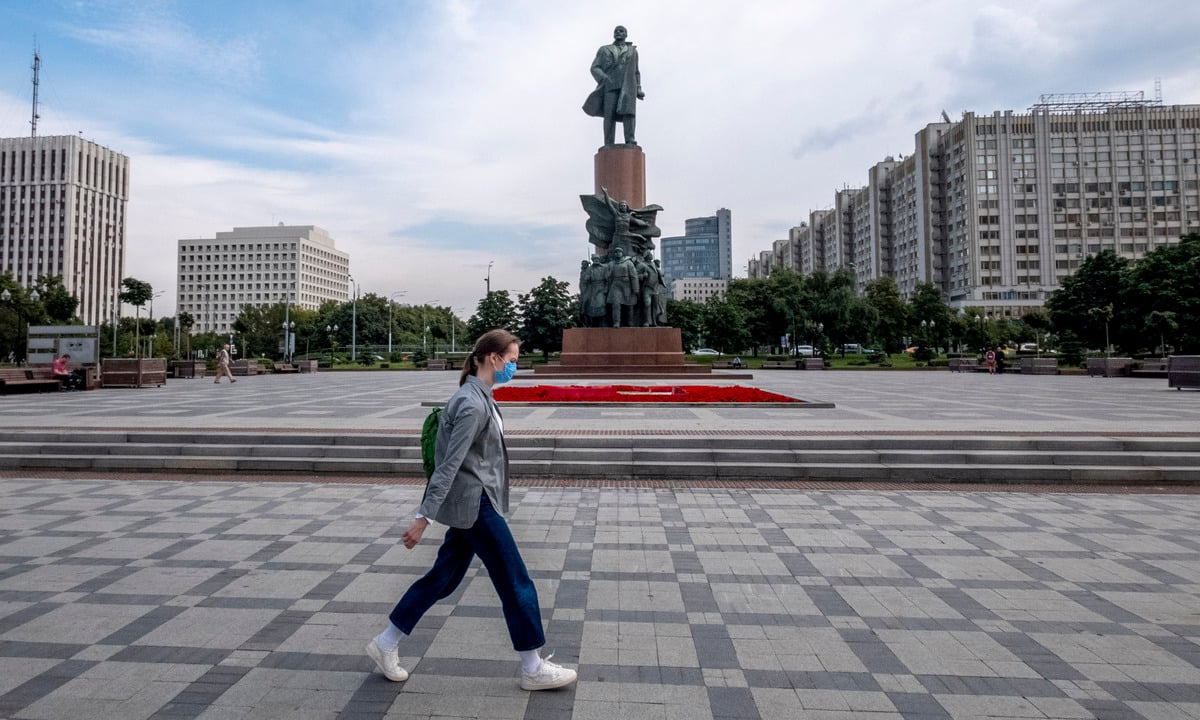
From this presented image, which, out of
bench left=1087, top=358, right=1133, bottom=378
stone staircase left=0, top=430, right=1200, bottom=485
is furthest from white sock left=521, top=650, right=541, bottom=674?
bench left=1087, top=358, right=1133, bottom=378

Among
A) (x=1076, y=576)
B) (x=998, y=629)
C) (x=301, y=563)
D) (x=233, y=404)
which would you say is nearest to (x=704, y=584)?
(x=998, y=629)

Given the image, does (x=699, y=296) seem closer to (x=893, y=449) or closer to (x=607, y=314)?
(x=607, y=314)

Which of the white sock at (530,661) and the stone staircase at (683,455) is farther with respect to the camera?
the stone staircase at (683,455)

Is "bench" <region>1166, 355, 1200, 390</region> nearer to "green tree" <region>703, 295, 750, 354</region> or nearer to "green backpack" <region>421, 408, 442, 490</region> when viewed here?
"green backpack" <region>421, 408, 442, 490</region>

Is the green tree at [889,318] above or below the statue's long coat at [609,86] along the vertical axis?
below

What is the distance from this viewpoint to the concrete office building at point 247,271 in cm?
13550

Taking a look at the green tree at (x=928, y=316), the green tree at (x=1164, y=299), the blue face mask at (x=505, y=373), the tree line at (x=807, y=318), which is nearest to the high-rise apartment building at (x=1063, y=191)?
the tree line at (x=807, y=318)

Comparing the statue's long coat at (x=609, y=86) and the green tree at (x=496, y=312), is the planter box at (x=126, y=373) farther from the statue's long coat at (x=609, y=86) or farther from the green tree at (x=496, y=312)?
the green tree at (x=496, y=312)

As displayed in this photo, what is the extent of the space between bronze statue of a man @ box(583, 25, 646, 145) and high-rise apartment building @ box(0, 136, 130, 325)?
90.7 metres

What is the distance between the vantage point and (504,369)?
3330mm

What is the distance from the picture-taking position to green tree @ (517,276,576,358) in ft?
176

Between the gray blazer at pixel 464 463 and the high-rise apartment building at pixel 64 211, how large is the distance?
11123cm

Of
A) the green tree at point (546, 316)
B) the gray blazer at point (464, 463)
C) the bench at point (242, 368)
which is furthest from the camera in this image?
the green tree at point (546, 316)

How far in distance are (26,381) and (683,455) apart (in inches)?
891
